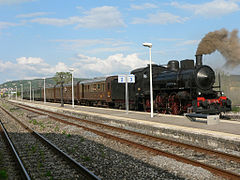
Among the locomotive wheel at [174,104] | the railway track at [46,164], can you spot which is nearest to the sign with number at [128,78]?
the locomotive wheel at [174,104]

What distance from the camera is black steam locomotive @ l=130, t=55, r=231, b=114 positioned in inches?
560

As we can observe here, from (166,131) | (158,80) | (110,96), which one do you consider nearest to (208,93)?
(158,80)

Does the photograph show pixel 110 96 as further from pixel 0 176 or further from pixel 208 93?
pixel 0 176

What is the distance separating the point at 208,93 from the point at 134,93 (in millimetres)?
6764

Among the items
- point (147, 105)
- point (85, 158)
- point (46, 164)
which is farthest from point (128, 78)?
point (46, 164)

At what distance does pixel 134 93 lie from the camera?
2050 cm

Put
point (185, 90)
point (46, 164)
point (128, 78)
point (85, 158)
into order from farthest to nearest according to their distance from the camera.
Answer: point (128, 78), point (185, 90), point (85, 158), point (46, 164)

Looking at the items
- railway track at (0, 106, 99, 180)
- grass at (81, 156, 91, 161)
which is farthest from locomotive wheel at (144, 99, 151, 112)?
grass at (81, 156, 91, 161)

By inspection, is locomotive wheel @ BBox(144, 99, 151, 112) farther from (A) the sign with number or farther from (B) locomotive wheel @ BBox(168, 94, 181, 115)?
(B) locomotive wheel @ BBox(168, 94, 181, 115)

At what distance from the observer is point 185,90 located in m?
15.6

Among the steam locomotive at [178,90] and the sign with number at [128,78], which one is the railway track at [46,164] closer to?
the steam locomotive at [178,90]

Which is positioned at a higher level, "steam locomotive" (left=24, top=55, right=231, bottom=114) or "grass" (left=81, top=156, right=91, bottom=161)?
"steam locomotive" (left=24, top=55, right=231, bottom=114)

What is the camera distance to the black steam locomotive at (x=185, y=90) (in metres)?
14.2

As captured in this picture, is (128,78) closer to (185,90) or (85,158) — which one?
(185,90)
